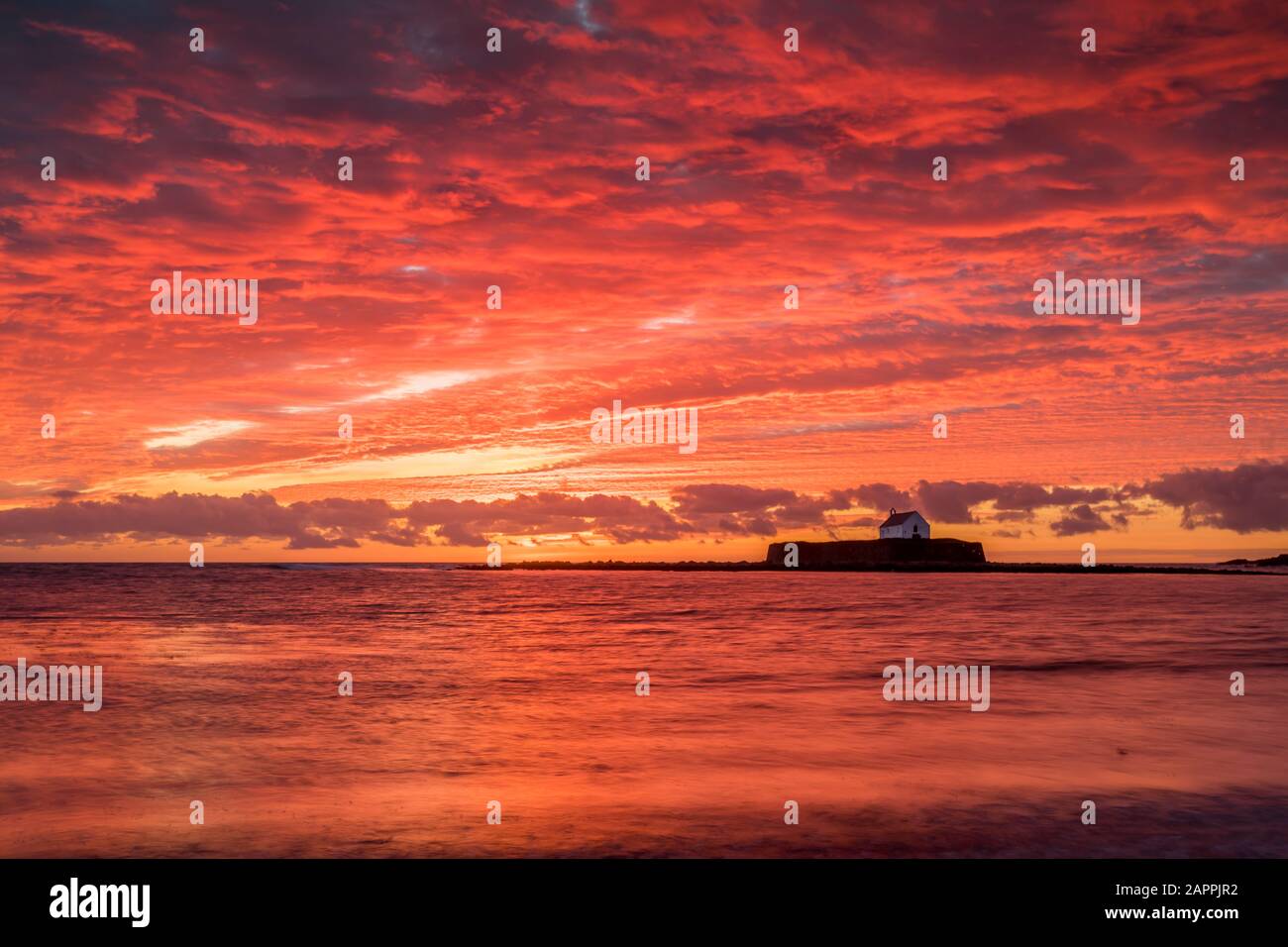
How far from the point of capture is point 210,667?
24312 millimetres

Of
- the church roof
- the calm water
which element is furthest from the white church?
the calm water

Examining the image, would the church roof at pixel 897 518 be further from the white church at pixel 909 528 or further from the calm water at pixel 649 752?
the calm water at pixel 649 752

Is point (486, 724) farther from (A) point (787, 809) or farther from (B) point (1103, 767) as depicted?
(B) point (1103, 767)

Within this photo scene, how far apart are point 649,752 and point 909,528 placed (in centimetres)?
12455

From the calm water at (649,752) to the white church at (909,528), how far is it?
101959 mm

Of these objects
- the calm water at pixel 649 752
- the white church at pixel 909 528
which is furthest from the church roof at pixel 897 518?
the calm water at pixel 649 752

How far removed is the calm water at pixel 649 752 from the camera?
8922 millimetres

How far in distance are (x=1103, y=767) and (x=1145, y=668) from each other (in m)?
13.5

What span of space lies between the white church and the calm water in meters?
102

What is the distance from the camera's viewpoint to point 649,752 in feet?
43.3

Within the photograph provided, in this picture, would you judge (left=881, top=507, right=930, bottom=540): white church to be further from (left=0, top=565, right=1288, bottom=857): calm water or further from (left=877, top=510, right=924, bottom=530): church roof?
(left=0, top=565, right=1288, bottom=857): calm water
